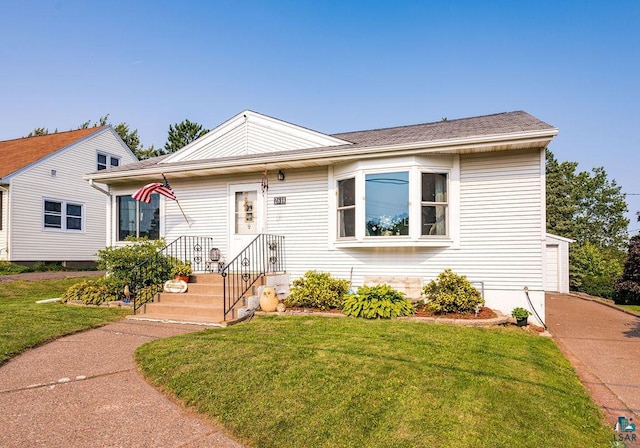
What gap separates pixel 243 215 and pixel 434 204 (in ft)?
15.2

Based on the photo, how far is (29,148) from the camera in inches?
752

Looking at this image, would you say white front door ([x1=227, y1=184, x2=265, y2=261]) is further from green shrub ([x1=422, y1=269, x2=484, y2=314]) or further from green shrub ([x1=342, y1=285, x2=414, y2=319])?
green shrub ([x1=422, y1=269, x2=484, y2=314])

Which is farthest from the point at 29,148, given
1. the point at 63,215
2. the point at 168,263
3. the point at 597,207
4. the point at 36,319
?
the point at 597,207

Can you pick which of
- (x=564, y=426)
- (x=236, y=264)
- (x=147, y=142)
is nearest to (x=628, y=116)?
(x=236, y=264)

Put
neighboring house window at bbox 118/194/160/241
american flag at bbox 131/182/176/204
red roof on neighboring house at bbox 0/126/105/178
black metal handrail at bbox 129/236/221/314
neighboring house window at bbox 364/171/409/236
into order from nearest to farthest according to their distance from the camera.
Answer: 1. neighboring house window at bbox 364/171/409/236
2. black metal handrail at bbox 129/236/221/314
3. american flag at bbox 131/182/176/204
4. neighboring house window at bbox 118/194/160/241
5. red roof on neighboring house at bbox 0/126/105/178

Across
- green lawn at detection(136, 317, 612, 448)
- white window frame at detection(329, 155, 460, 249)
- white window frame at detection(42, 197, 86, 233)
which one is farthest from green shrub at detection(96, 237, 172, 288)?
white window frame at detection(42, 197, 86, 233)

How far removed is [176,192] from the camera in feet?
34.6

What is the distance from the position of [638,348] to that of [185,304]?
25.5 feet

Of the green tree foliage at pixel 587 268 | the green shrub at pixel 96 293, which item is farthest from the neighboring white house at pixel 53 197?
the green tree foliage at pixel 587 268

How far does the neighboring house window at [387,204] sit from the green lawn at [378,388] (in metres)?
2.82

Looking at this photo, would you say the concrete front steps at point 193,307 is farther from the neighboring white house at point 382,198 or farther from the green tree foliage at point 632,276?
the green tree foliage at point 632,276

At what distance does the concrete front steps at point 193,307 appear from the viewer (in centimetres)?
737

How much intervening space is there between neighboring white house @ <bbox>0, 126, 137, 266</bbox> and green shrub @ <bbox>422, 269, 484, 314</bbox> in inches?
652

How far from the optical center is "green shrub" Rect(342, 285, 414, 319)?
7164 millimetres
